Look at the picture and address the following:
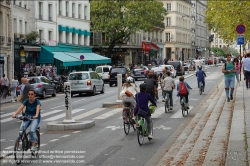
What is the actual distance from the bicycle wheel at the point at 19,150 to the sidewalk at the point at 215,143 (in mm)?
2892

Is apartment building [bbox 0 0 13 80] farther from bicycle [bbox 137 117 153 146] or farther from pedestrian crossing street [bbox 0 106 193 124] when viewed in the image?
bicycle [bbox 137 117 153 146]

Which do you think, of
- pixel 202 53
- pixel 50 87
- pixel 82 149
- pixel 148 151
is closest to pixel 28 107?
pixel 82 149

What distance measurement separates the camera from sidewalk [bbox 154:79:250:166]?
34.8 ft

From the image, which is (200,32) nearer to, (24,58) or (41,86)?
(24,58)

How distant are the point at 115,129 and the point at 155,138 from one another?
2553 mm

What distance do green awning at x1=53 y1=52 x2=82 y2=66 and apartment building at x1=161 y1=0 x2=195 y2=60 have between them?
57975 millimetres

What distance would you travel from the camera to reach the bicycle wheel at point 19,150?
11.9m

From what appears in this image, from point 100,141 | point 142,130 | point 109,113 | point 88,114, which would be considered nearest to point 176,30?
point 88,114

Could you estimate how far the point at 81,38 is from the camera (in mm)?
68438

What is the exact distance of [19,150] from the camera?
12.1 meters

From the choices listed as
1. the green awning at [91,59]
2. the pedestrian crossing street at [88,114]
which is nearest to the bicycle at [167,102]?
the pedestrian crossing street at [88,114]

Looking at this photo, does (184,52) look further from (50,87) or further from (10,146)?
(10,146)

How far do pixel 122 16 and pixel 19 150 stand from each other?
192 feet

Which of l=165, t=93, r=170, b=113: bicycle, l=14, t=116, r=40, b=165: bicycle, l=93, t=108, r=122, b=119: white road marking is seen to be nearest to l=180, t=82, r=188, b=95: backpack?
l=165, t=93, r=170, b=113: bicycle
